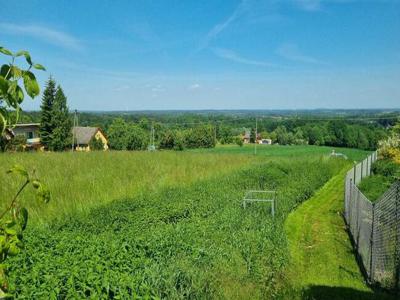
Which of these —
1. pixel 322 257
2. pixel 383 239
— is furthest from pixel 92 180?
pixel 383 239

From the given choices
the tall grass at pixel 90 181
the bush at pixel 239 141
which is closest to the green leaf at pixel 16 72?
the tall grass at pixel 90 181

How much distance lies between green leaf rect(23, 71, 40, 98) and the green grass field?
292 centimetres

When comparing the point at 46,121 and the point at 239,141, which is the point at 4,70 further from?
the point at 239,141

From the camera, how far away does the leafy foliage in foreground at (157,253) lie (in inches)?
172

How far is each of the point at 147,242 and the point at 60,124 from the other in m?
40.8

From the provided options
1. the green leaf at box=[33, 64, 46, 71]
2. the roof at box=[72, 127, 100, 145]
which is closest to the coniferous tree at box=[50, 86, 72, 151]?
the roof at box=[72, 127, 100, 145]

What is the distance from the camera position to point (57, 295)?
13.3 feet

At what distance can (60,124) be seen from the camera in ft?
144

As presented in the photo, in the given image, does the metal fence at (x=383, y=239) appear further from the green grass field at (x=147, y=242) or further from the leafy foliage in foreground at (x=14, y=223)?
the leafy foliage in foreground at (x=14, y=223)

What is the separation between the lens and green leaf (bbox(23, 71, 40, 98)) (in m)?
Result: 1.57

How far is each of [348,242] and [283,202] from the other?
10.5 feet

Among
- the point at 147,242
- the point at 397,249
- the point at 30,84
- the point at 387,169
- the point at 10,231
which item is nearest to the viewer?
the point at 30,84

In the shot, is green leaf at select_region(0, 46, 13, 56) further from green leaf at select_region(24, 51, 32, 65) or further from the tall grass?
the tall grass

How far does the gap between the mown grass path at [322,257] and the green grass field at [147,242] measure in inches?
9.4
